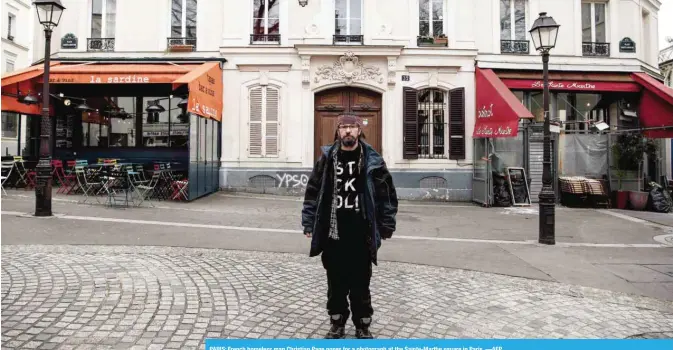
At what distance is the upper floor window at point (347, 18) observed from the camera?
14.3 m

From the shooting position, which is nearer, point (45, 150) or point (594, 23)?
point (45, 150)

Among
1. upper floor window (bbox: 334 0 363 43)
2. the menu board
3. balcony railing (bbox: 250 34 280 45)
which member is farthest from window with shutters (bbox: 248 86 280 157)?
the menu board

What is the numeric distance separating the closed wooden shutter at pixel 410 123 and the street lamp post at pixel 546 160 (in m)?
5.90

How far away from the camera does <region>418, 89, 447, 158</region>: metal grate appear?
14.2 m

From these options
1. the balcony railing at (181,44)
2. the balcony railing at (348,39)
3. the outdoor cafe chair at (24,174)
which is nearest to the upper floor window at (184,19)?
the balcony railing at (181,44)

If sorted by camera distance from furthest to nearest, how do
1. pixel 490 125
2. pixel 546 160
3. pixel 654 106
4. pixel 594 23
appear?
pixel 594 23 → pixel 654 106 → pixel 490 125 → pixel 546 160

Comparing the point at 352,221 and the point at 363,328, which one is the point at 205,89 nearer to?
the point at 352,221

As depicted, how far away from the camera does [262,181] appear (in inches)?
551

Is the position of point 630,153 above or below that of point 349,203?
above

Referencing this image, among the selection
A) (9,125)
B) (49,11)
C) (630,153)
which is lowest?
(630,153)

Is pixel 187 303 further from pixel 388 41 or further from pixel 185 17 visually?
pixel 185 17

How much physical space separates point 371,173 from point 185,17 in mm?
13330

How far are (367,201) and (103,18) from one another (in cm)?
1483

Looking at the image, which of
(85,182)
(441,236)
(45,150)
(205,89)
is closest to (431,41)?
(205,89)
